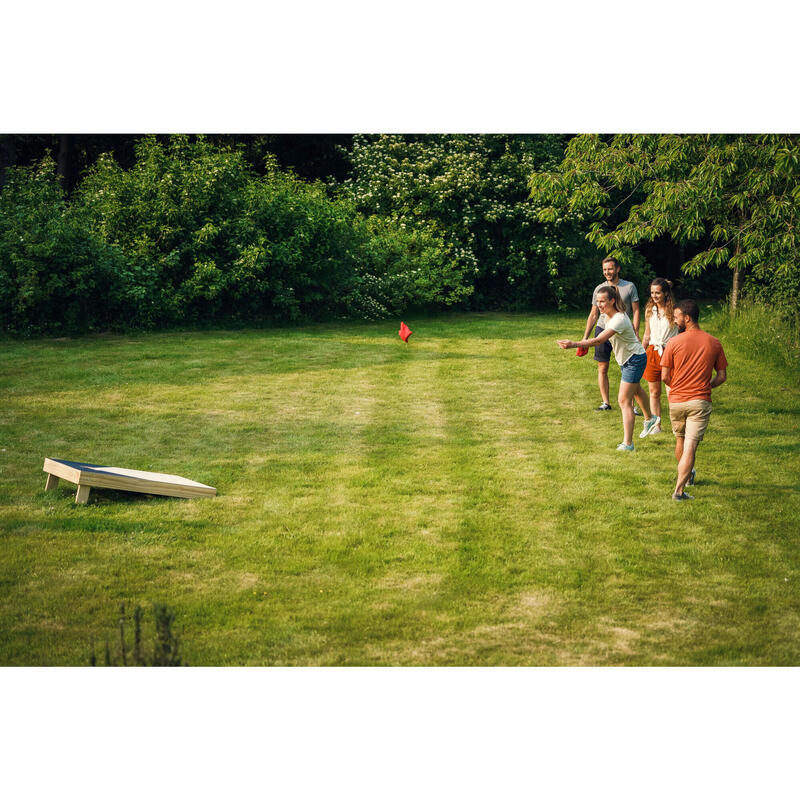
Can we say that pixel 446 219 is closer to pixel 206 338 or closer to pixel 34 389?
pixel 206 338

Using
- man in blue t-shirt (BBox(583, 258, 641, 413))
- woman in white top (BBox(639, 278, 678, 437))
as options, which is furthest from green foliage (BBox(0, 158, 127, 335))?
woman in white top (BBox(639, 278, 678, 437))

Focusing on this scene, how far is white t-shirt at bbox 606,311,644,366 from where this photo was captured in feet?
28.0

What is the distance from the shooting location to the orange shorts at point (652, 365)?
9398 mm

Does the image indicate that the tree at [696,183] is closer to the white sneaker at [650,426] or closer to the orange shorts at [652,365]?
the orange shorts at [652,365]

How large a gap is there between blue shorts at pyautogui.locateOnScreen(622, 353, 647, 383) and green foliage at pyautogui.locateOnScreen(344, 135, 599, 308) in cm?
1318

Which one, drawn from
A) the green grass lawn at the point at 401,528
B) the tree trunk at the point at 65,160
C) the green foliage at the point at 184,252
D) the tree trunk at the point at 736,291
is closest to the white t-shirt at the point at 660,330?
the green grass lawn at the point at 401,528

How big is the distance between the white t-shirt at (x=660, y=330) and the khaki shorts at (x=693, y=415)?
2264mm

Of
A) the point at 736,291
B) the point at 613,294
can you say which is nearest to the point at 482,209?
the point at 736,291

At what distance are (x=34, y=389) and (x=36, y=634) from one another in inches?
300

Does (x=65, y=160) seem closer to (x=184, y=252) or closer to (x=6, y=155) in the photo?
(x=6, y=155)

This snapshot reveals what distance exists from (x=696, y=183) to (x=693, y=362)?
3.80m

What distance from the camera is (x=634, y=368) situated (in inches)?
344

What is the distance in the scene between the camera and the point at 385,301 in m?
20.3

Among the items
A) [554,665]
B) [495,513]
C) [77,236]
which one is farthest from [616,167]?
[77,236]
